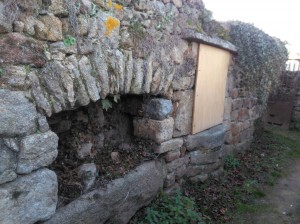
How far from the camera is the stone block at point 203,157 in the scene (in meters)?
3.91

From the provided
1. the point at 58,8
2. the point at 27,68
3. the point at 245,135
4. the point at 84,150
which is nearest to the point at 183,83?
the point at 84,150

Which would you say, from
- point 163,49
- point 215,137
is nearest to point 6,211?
point 163,49

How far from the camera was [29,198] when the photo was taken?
6.11ft

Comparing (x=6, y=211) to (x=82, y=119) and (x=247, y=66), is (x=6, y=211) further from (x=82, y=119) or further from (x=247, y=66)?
(x=247, y=66)

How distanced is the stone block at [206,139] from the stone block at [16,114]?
230 centimetres

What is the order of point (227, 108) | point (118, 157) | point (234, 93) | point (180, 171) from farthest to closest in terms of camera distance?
1. point (234, 93)
2. point (227, 108)
3. point (180, 171)
4. point (118, 157)

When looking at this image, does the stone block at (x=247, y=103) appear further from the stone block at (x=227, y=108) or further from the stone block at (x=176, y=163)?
the stone block at (x=176, y=163)

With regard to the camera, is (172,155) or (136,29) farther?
(172,155)

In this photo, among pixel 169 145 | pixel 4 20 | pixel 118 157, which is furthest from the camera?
pixel 169 145

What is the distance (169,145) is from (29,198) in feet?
6.02

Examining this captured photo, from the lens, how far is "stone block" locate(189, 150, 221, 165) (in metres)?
3.91

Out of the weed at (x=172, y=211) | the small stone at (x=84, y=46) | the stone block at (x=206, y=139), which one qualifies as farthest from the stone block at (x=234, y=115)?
the small stone at (x=84, y=46)

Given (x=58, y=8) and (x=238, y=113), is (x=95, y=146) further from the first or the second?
(x=238, y=113)

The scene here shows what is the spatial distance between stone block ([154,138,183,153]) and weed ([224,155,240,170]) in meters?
1.70
